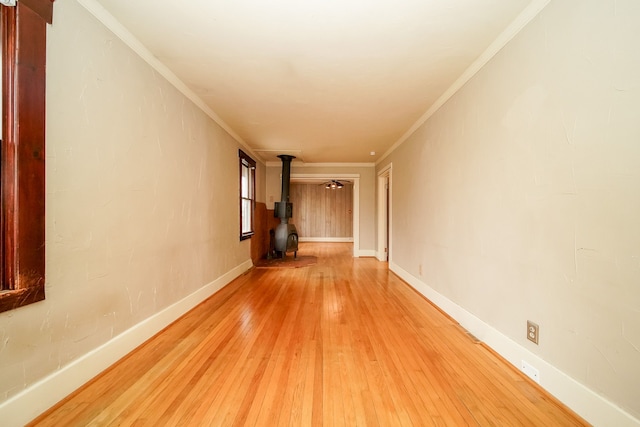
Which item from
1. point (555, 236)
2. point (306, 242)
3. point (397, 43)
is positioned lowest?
point (306, 242)

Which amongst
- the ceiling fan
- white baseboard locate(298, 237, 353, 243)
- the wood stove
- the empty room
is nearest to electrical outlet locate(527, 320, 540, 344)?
the empty room

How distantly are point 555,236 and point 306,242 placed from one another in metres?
8.60

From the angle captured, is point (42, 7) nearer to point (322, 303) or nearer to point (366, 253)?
point (322, 303)

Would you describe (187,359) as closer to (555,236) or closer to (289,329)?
(289,329)

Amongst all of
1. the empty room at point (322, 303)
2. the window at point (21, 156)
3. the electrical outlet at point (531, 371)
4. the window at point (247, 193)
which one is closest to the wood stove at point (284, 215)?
the window at point (247, 193)

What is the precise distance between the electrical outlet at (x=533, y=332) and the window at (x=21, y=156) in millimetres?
2713

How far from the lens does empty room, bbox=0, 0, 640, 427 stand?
1.14m

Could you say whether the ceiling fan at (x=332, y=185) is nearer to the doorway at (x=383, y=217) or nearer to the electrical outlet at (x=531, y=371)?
the doorway at (x=383, y=217)

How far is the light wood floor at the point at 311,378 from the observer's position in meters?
1.24

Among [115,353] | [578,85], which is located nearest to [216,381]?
[115,353]

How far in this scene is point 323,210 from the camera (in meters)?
9.96

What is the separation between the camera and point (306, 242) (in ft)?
Answer: 31.9

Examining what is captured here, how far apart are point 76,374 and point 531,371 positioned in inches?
105

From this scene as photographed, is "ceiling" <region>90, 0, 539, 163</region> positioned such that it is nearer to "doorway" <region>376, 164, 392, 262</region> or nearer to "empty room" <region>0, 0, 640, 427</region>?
"empty room" <region>0, 0, 640, 427</region>
